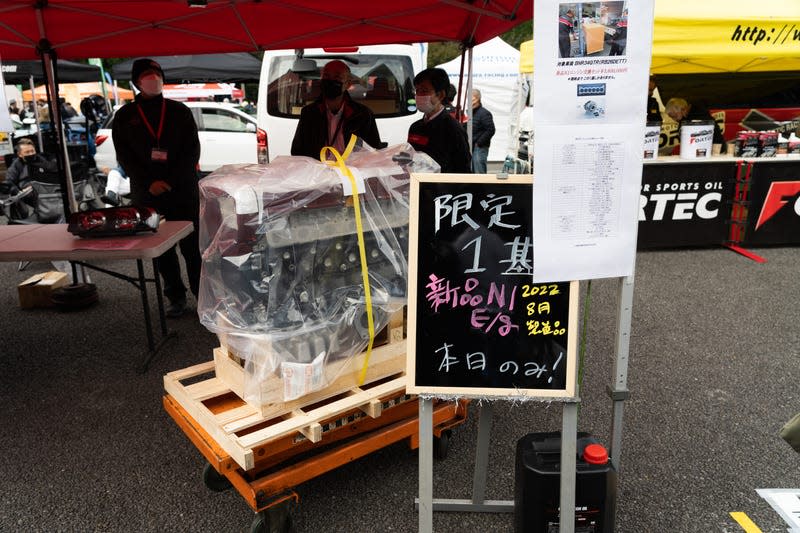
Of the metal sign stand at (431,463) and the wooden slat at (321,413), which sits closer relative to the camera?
the metal sign stand at (431,463)

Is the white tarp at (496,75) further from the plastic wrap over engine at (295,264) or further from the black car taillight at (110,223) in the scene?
the plastic wrap over engine at (295,264)

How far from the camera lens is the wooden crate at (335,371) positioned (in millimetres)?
2357

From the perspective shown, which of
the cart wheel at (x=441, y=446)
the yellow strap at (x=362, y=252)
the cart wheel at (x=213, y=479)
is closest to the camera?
the yellow strap at (x=362, y=252)

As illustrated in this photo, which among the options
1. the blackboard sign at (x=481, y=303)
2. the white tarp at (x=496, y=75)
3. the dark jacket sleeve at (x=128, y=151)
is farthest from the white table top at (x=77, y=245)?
the white tarp at (x=496, y=75)

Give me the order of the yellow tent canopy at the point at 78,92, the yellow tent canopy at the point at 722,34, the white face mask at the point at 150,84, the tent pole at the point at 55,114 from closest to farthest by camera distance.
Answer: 1. the white face mask at the point at 150,84
2. the tent pole at the point at 55,114
3. the yellow tent canopy at the point at 722,34
4. the yellow tent canopy at the point at 78,92

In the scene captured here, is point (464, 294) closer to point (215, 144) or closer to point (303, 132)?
point (303, 132)

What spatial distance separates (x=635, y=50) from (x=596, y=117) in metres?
0.22

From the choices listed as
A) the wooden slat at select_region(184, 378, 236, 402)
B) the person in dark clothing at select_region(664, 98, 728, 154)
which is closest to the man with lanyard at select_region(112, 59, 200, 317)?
the wooden slat at select_region(184, 378, 236, 402)

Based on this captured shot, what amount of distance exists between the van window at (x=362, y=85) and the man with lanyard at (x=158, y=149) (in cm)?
172

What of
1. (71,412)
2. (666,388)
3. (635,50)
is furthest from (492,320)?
(71,412)

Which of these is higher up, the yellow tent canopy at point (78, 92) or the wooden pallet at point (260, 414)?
the yellow tent canopy at point (78, 92)

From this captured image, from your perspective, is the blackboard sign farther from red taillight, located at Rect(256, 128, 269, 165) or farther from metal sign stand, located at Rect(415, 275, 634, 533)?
red taillight, located at Rect(256, 128, 269, 165)

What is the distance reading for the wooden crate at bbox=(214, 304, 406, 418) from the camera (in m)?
2.36

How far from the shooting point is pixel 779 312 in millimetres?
4902
